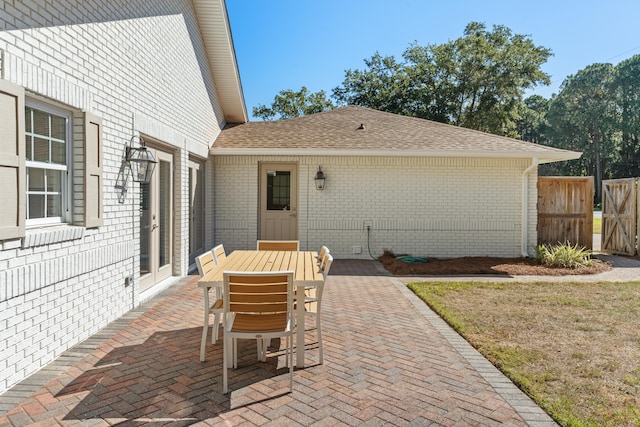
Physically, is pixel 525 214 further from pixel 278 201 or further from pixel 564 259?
pixel 278 201

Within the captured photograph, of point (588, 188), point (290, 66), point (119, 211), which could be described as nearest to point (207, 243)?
point (119, 211)

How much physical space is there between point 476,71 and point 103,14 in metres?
27.5

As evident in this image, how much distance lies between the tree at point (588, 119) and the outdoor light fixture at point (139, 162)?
5074 centimetres

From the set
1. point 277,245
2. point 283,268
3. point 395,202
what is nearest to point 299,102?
point 395,202

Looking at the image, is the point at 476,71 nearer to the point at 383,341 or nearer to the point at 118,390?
the point at 383,341

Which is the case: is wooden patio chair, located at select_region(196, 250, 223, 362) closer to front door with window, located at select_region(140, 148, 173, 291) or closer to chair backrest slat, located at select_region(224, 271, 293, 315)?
chair backrest slat, located at select_region(224, 271, 293, 315)

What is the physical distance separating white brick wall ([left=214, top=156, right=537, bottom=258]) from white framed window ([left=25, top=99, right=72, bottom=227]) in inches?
276

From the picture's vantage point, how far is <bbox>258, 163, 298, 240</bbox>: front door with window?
12.0m

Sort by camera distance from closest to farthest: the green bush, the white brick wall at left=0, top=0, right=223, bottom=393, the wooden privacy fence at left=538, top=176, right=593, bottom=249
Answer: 1. the white brick wall at left=0, top=0, right=223, bottom=393
2. the green bush
3. the wooden privacy fence at left=538, top=176, right=593, bottom=249

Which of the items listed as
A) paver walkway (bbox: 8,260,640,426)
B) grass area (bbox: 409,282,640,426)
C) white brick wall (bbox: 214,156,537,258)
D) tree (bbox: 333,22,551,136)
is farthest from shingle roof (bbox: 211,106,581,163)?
tree (bbox: 333,22,551,136)

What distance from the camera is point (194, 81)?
31.8 feet

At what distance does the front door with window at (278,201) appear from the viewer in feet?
39.4

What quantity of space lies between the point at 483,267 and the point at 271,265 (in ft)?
22.3

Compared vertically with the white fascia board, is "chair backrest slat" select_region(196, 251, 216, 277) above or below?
below
